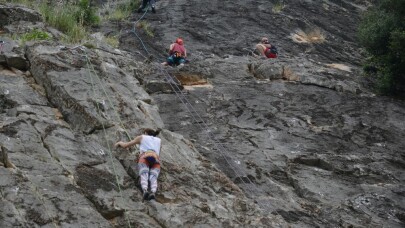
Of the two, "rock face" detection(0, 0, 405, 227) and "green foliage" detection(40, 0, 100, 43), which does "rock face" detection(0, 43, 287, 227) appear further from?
"green foliage" detection(40, 0, 100, 43)

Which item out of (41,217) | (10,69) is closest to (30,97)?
(10,69)

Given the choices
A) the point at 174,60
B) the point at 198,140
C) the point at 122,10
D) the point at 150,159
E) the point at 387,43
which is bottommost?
the point at 122,10

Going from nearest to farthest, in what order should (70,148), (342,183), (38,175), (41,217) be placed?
(41,217) → (38,175) → (70,148) → (342,183)

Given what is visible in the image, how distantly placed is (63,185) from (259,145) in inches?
184

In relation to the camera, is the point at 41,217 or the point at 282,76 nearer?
the point at 41,217

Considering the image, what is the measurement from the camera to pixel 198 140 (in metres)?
11.0

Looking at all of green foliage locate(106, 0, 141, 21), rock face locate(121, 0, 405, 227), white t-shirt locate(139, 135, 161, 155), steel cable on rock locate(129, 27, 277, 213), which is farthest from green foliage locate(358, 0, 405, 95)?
white t-shirt locate(139, 135, 161, 155)

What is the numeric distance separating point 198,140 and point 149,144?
2.42 meters

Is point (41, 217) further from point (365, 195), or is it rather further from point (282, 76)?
point (282, 76)

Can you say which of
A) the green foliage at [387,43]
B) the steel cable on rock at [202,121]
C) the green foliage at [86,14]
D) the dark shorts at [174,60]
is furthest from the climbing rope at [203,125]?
the green foliage at [387,43]

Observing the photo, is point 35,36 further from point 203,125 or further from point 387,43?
point 387,43

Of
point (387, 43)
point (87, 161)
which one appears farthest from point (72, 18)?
point (387, 43)

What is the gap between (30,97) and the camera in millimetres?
9773

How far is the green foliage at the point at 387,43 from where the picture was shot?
48.4ft
